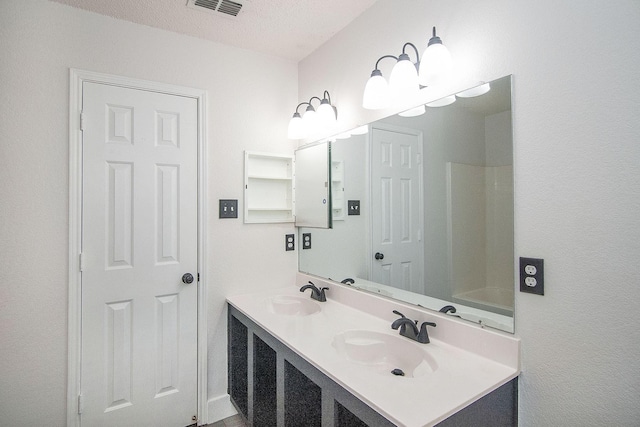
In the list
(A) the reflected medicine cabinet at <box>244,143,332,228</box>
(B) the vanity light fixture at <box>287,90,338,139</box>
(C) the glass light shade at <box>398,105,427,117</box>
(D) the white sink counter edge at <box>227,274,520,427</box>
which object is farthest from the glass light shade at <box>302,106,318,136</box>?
(D) the white sink counter edge at <box>227,274,520,427</box>

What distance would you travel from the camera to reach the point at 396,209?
1.69 metres

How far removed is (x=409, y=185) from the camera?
161cm

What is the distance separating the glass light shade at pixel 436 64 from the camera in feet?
4.28

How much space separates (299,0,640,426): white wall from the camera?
0.93 meters

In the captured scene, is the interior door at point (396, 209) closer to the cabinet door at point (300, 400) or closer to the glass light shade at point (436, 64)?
the glass light shade at point (436, 64)

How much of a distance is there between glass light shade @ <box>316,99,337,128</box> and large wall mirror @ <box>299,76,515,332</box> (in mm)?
149

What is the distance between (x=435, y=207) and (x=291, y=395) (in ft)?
3.54

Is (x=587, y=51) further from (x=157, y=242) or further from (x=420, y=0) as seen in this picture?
(x=157, y=242)

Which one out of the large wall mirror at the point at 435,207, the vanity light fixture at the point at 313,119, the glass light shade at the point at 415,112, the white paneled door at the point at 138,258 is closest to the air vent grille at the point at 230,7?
the white paneled door at the point at 138,258

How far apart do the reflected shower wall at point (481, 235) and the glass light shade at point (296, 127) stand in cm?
110

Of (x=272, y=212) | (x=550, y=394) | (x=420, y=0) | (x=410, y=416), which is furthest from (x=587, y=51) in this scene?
(x=272, y=212)

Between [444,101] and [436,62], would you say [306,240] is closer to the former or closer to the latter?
[444,101]

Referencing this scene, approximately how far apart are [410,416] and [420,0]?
1688 millimetres

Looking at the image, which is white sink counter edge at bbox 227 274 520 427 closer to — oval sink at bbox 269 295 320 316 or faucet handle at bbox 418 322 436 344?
faucet handle at bbox 418 322 436 344
